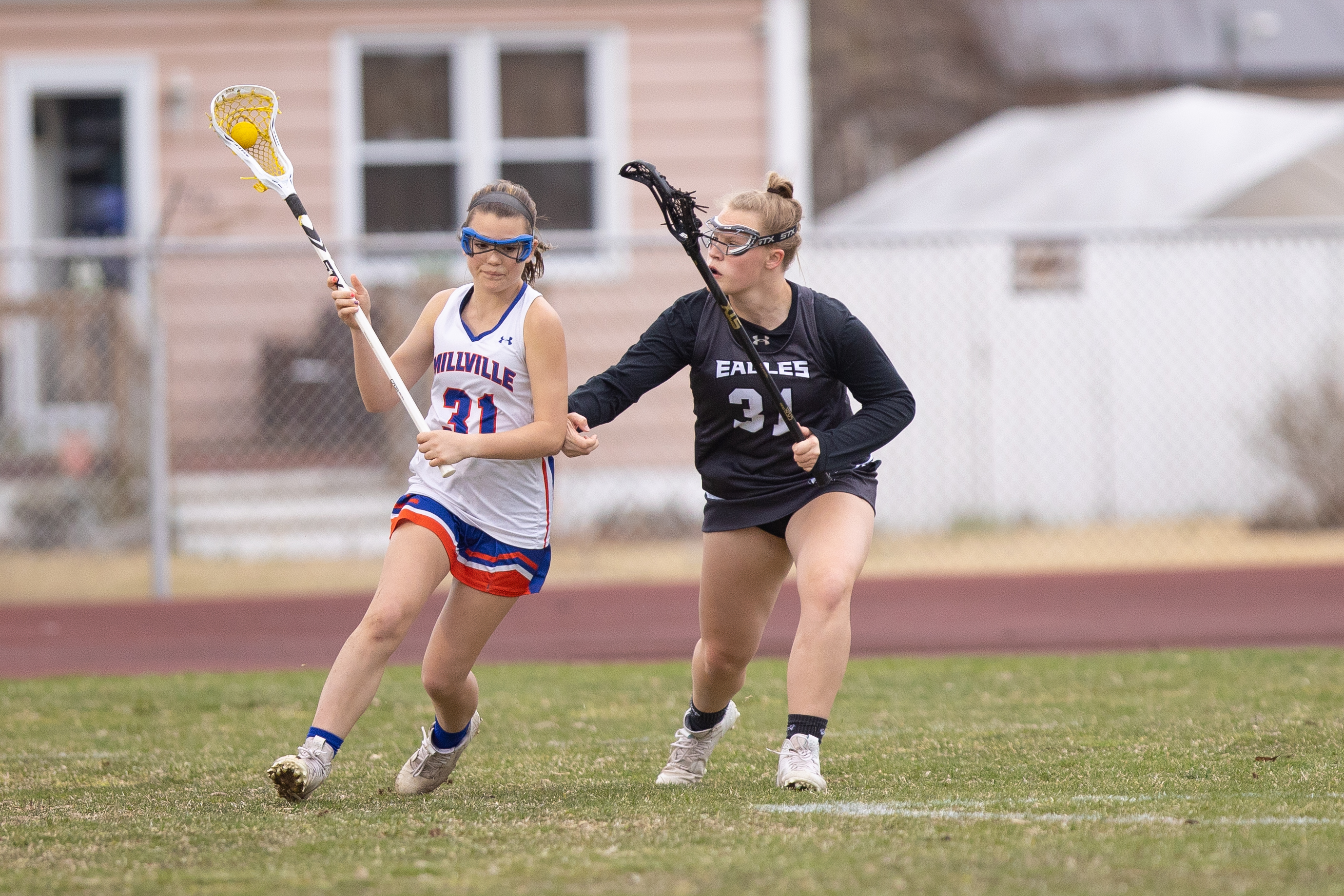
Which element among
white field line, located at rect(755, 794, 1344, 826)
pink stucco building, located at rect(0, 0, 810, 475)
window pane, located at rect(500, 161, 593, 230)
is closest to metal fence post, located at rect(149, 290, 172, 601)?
pink stucco building, located at rect(0, 0, 810, 475)

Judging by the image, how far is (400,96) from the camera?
14516 mm

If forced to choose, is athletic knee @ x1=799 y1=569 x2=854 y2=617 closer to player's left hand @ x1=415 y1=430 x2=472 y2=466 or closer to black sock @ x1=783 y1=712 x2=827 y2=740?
black sock @ x1=783 y1=712 x2=827 y2=740

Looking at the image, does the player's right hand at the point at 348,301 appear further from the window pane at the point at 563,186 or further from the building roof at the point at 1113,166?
the building roof at the point at 1113,166

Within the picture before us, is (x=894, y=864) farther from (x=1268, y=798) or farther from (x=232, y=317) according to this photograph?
(x=232, y=317)

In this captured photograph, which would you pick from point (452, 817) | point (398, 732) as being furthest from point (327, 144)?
point (452, 817)

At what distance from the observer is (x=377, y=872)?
398cm

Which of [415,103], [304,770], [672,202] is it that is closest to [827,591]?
[672,202]

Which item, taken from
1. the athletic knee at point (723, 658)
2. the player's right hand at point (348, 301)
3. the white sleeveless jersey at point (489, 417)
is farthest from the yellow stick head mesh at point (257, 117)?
the athletic knee at point (723, 658)

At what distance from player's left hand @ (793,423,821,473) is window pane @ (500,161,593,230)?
9.75m

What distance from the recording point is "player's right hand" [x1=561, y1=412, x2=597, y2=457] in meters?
5.17

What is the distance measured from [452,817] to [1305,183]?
14.6m

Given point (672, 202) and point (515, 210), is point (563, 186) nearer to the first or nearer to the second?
point (672, 202)

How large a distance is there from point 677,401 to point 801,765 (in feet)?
29.2

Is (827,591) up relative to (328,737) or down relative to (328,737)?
up
